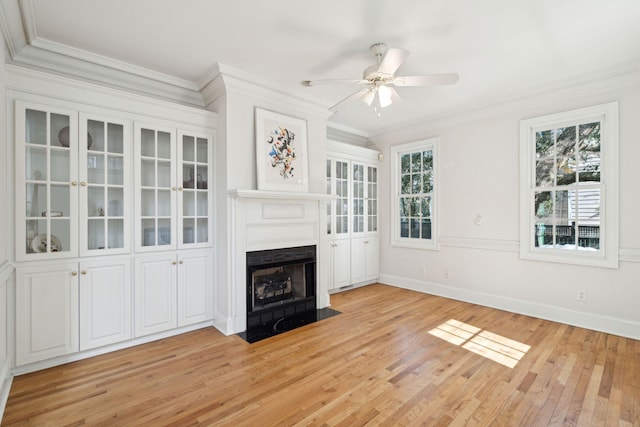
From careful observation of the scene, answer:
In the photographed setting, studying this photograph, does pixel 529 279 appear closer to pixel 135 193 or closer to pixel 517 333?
pixel 517 333

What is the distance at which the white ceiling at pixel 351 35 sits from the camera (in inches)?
90.5

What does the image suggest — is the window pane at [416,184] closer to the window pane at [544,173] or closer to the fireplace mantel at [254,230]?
the window pane at [544,173]

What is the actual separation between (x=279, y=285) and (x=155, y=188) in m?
1.79

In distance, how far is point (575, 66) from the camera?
3205 millimetres

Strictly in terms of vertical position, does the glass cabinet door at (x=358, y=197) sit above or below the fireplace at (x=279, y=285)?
above

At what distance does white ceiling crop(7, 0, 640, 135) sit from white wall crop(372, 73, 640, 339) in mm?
480

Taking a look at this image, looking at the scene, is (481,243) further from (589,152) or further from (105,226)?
(105,226)

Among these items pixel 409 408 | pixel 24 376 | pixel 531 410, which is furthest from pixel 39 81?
pixel 531 410

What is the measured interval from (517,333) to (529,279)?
0.93m

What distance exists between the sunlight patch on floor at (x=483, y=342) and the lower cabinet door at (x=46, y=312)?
3483mm

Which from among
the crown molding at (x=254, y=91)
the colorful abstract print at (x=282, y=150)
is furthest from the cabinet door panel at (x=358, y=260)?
the crown molding at (x=254, y=91)

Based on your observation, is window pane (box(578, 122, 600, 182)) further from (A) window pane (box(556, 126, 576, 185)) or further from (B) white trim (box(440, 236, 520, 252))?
(B) white trim (box(440, 236, 520, 252))

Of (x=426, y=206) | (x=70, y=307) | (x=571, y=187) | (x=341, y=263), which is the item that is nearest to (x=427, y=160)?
(x=426, y=206)

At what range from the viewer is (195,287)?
3414mm
